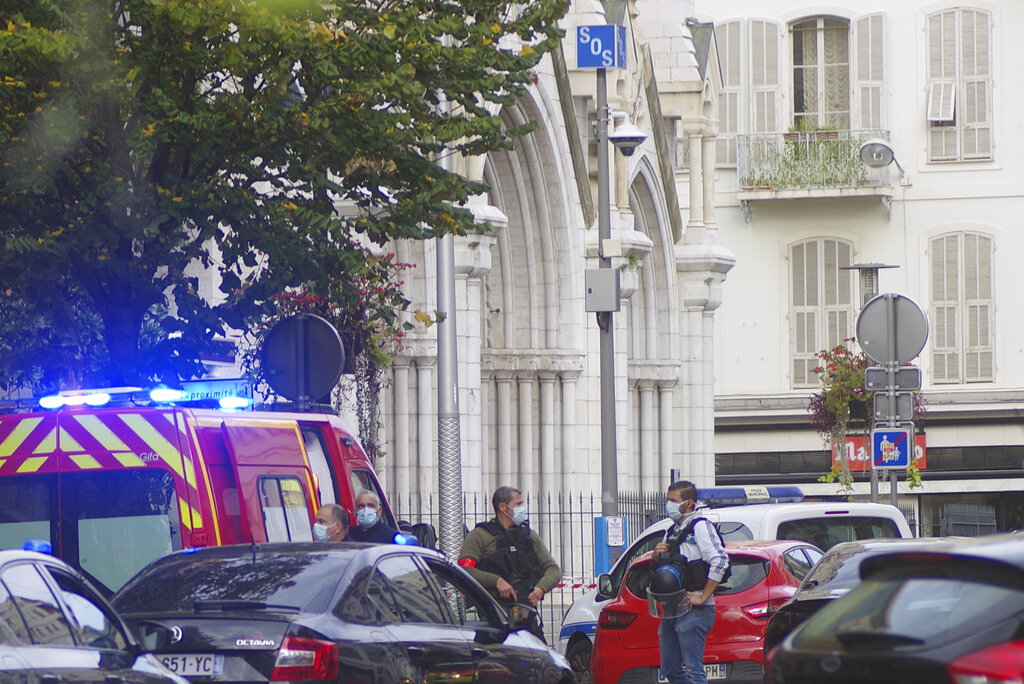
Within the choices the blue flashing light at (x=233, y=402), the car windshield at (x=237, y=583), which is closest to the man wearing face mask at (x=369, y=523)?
the blue flashing light at (x=233, y=402)

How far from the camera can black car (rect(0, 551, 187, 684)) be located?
7.26 meters

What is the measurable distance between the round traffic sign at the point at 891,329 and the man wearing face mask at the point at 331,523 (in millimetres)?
7867

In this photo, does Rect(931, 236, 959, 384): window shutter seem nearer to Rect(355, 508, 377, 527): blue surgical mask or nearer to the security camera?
the security camera

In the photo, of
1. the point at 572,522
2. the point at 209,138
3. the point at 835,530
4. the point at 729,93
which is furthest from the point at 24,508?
the point at 729,93

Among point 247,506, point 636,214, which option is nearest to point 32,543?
point 247,506

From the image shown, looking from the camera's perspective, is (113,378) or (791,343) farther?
(791,343)

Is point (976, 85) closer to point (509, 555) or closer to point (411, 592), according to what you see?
point (509, 555)

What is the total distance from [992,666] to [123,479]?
20.4ft

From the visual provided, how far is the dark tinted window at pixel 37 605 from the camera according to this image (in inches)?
294

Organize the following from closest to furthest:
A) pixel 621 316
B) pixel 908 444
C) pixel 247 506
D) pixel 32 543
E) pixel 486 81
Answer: pixel 32 543 → pixel 247 506 → pixel 486 81 → pixel 908 444 → pixel 621 316

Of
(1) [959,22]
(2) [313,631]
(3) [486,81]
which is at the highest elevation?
(1) [959,22]

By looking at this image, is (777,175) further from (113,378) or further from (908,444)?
Answer: (113,378)

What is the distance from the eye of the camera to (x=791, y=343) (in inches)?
1746

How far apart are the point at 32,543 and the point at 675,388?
2809cm
